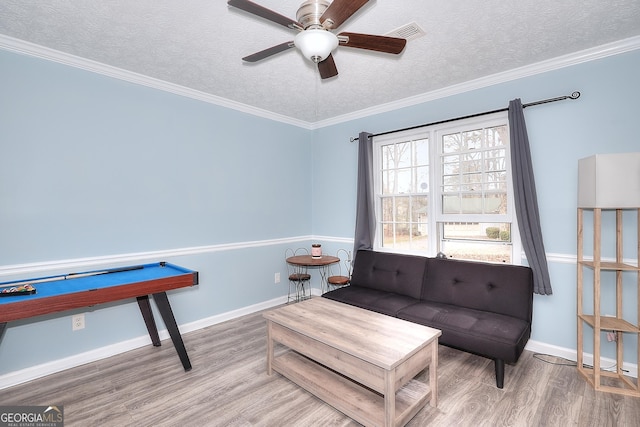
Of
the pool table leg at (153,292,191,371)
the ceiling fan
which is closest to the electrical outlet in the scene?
the pool table leg at (153,292,191,371)

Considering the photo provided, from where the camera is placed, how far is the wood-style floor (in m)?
1.99

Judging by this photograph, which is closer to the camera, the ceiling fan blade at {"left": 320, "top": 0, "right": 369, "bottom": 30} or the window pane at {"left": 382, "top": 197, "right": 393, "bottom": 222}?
the ceiling fan blade at {"left": 320, "top": 0, "right": 369, "bottom": 30}

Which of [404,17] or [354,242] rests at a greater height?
[404,17]

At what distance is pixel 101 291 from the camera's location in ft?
7.16

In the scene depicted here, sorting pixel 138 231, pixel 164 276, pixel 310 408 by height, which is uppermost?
pixel 138 231

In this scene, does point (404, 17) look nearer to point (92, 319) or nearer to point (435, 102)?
point (435, 102)

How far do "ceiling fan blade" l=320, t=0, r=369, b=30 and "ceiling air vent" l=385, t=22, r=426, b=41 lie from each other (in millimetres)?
847

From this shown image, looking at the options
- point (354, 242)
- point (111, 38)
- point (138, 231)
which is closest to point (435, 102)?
point (354, 242)

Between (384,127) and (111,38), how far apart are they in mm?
2975

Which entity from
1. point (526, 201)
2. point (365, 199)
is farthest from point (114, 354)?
point (526, 201)

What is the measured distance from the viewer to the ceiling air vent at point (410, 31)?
7.32 feet

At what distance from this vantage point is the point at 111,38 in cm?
238

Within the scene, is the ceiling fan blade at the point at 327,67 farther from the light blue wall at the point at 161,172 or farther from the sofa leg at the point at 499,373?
the sofa leg at the point at 499,373

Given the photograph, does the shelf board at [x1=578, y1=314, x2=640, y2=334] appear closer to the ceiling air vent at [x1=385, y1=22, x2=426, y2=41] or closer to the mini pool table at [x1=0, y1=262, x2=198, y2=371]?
the ceiling air vent at [x1=385, y1=22, x2=426, y2=41]
